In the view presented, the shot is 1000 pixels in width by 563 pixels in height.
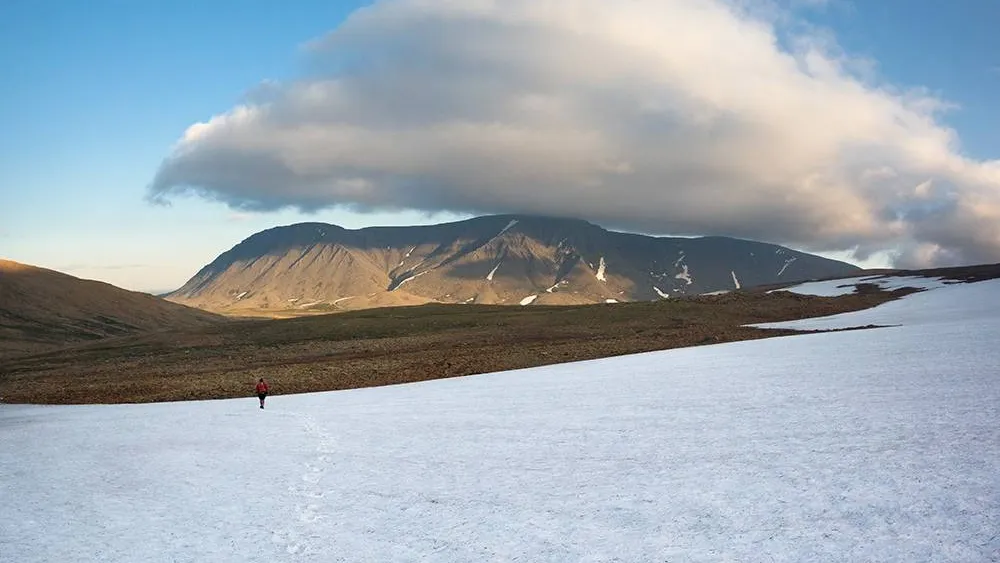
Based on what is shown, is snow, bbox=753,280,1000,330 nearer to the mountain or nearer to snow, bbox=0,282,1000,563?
snow, bbox=0,282,1000,563

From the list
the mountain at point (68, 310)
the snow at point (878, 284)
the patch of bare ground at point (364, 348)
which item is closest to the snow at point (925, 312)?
the patch of bare ground at point (364, 348)

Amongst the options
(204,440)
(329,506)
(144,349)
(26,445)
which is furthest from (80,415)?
(144,349)

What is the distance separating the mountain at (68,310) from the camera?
12550 centimetres

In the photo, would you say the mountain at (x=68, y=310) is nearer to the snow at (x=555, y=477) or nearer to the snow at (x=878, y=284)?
the snow at (x=555, y=477)

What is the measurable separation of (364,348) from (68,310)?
112992 mm

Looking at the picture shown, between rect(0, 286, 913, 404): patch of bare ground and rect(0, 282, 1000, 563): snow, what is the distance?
1577 centimetres

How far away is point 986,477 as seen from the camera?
12945mm

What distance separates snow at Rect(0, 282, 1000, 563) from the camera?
38.5 ft

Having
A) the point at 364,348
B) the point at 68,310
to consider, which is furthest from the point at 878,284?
the point at 68,310

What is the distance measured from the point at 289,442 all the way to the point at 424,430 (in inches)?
178

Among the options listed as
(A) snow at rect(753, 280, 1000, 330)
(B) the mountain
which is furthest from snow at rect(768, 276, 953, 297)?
(B) the mountain

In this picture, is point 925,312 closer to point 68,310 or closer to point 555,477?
point 555,477

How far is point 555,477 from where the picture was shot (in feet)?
52.3

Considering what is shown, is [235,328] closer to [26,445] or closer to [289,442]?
[26,445]
